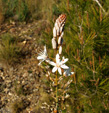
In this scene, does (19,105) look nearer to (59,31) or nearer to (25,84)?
(25,84)

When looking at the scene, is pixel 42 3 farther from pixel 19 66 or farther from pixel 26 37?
pixel 19 66

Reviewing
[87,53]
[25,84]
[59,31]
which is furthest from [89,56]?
[25,84]

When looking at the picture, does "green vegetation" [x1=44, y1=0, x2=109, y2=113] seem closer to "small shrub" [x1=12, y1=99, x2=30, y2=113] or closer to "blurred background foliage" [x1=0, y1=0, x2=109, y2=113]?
"blurred background foliage" [x1=0, y1=0, x2=109, y2=113]

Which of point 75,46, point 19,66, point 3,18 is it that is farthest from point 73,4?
point 3,18

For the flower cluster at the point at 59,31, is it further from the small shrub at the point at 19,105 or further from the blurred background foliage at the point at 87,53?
the small shrub at the point at 19,105

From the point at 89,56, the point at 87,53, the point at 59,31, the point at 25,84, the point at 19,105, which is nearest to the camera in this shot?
the point at 59,31

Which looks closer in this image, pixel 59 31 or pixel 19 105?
A: pixel 59 31

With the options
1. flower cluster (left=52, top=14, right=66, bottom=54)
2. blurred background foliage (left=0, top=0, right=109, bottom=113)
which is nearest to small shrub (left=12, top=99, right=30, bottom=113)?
blurred background foliage (left=0, top=0, right=109, bottom=113)
